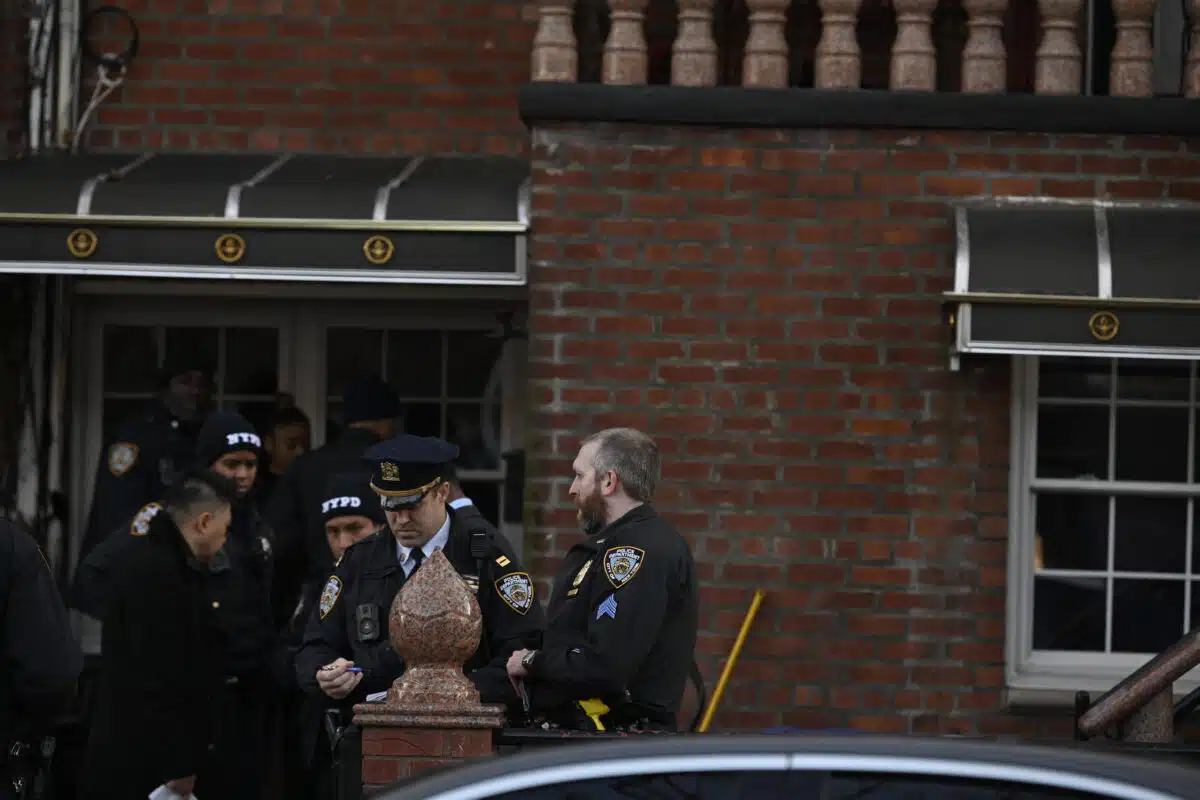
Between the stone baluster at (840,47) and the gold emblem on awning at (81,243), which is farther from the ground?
the stone baluster at (840,47)

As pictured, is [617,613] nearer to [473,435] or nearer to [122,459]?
[122,459]

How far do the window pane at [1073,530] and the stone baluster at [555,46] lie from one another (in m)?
2.63

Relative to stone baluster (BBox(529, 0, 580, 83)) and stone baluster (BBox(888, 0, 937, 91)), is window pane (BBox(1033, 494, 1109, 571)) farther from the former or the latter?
stone baluster (BBox(529, 0, 580, 83))

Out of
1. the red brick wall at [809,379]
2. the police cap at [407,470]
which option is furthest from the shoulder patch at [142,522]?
the police cap at [407,470]

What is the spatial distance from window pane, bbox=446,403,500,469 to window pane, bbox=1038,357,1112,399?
277 cm

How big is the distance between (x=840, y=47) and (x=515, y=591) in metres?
3.19

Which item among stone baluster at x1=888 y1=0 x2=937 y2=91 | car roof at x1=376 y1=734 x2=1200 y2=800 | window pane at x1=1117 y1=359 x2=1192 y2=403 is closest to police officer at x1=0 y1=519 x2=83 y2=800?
car roof at x1=376 y1=734 x2=1200 y2=800

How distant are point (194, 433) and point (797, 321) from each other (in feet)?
9.17

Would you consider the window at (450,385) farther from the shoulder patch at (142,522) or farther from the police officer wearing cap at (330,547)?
the shoulder patch at (142,522)

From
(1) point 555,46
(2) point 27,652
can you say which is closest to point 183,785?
(2) point 27,652

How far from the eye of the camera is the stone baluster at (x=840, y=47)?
8805 mm

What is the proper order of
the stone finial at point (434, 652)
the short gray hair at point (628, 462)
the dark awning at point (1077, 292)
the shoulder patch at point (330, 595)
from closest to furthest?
the stone finial at point (434, 652) < the short gray hair at point (628, 462) < the shoulder patch at point (330, 595) < the dark awning at point (1077, 292)

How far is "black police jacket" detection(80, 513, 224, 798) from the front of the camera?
7.17 metres

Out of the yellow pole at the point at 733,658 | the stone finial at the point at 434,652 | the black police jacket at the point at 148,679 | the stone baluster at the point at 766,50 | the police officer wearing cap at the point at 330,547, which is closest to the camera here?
the stone finial at the point at 434,652
